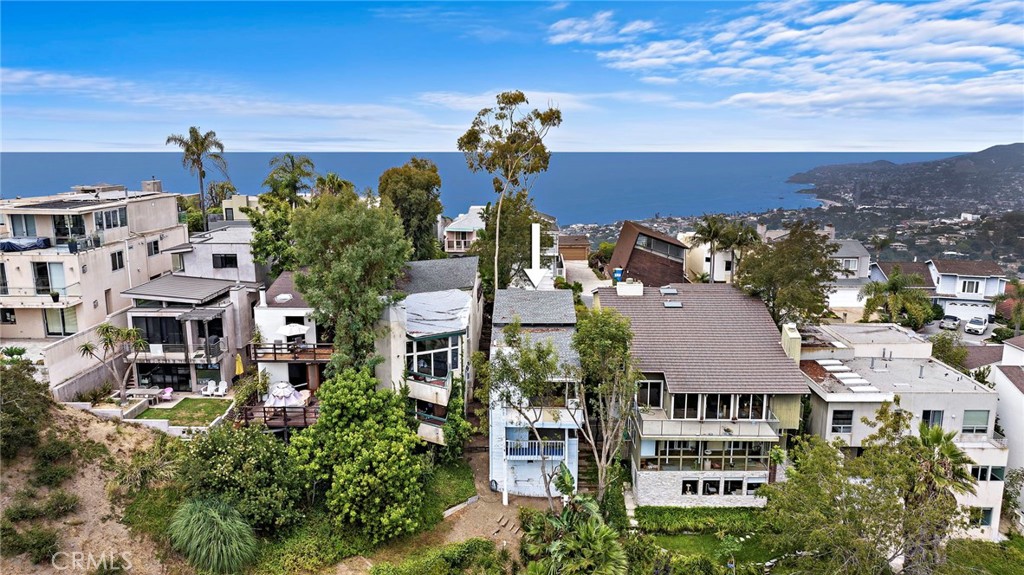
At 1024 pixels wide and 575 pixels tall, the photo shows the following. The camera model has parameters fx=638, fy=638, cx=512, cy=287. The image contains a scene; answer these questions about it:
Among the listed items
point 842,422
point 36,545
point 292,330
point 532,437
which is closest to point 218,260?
point 292,330

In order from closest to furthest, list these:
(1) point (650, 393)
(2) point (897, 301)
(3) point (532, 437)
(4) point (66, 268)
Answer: (3) point (532, 437), (1) point (650, 393), (4) point (66, 268), (2) point (897, 301)

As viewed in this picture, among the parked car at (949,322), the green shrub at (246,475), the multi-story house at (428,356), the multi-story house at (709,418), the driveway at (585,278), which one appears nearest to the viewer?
the green shrub at (246,475)

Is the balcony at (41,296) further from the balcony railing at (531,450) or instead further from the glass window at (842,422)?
the glass window at (842,422)

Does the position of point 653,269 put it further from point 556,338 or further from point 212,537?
point 212,537

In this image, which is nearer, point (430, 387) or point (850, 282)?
point (430, 387)

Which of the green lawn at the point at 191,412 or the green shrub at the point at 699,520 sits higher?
the green lawn at the point at 191,412

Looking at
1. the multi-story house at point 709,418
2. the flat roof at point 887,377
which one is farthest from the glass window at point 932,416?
the multi-story house at point 709,418

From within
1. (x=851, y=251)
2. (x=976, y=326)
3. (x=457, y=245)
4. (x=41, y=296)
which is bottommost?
(x=976, y=326)
